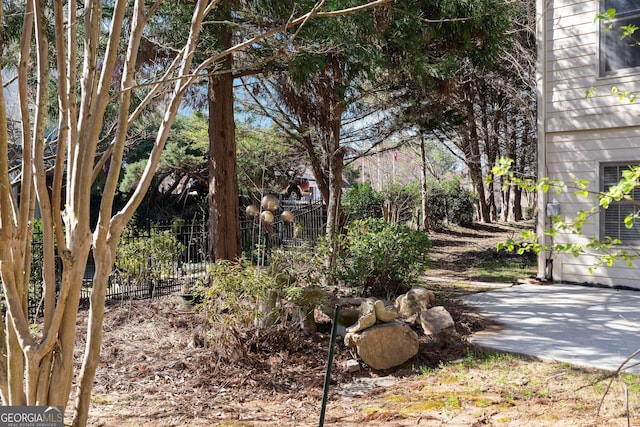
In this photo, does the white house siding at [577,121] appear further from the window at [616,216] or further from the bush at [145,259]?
the bush at [145,259]

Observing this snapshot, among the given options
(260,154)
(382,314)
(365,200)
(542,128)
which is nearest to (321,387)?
(382,314)

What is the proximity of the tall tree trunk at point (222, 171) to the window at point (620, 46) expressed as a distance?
5.94 m

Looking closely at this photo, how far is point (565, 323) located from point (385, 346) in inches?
104

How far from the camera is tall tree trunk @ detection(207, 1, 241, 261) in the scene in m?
7.99

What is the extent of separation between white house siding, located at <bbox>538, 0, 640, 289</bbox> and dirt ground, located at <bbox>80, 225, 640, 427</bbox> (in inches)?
152

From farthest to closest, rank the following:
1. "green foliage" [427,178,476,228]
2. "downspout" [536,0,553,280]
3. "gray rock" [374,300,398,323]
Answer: "green foliage" [427,178,476,228]
"downspout" [536,0,553,280]
"gray rock" [374,300,398,323]

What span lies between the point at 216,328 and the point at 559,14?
7971 millimetres

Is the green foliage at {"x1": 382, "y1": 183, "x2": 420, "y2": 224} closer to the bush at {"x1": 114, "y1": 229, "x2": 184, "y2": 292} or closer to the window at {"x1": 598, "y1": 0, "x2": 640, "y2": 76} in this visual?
the window at {"x1": 598, "y1": 0, "x2": 640, "y2": 76}

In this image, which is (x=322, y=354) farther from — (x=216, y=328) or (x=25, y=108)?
(x=25, y=108)

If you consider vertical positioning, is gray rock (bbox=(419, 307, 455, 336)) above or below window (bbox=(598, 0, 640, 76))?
below

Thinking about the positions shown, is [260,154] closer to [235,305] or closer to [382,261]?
[382,261]

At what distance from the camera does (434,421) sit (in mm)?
3916

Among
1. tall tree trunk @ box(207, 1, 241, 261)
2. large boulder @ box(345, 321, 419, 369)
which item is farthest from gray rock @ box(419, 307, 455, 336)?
tall tree trunk @ box(207, 1, 241, 261)

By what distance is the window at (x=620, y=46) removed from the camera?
28.6 ft
